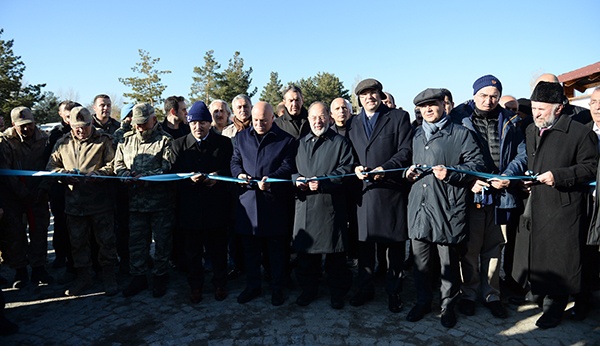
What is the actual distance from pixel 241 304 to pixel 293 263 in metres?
1.28

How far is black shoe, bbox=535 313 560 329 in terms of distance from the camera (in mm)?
4020

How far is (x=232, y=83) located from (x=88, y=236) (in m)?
40.1

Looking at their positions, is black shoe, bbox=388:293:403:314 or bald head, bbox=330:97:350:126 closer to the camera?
black shoe, bbox=388:293:403:314

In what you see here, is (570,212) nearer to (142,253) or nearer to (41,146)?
(142,253)

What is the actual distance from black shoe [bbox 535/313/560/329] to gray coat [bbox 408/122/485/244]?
1198mm

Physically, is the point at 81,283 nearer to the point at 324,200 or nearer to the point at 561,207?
the point at 324,200

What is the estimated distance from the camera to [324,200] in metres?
4.57

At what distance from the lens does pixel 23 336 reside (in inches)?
162

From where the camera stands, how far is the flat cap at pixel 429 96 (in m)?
4.09

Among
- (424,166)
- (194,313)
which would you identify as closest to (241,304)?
(194,313)

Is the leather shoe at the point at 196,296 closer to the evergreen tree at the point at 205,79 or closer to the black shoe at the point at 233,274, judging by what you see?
the black shoe at the point at 233,274

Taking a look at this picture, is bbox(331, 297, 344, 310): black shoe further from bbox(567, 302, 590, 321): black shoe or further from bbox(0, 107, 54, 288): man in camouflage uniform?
bbox(0, 107, 54, 288): man in camouflage uniform

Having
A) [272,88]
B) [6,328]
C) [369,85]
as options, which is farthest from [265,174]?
[272,88]

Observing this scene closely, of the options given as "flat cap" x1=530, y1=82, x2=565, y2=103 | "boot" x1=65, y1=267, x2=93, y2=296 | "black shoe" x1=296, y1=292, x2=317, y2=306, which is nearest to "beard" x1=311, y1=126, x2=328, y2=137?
"black shoe" x1=296, y1=292, x2=317, y2=306
